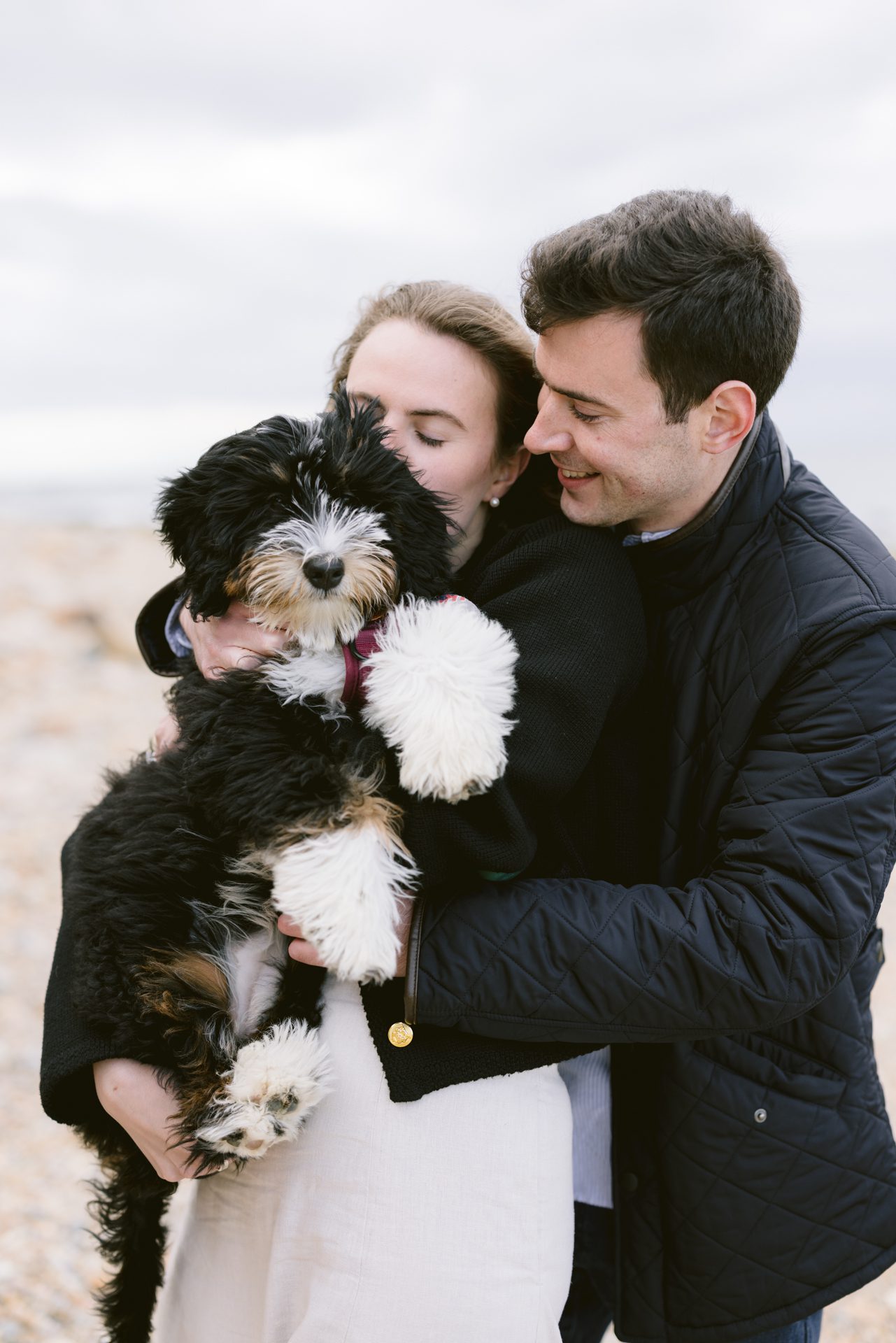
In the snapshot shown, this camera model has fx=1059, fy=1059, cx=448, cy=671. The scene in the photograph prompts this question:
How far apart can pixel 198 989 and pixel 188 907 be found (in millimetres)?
180

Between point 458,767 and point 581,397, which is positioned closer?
point 458,767

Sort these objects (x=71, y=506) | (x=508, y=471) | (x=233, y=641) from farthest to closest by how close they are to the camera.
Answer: (x=71, y=506) < (x=508, y=471) < (x=233, y=641)

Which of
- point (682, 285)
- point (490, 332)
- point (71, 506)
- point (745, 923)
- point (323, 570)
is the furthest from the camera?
point (71, 506)

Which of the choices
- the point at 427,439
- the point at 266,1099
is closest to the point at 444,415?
the point at 427,439

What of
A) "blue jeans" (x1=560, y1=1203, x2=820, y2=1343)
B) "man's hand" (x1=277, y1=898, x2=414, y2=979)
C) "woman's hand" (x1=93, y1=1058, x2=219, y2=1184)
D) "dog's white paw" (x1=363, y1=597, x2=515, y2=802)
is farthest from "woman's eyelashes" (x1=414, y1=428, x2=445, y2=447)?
"blue jeans" (x1=560, y1=1203, x2=820, y2=1343)

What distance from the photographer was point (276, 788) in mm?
2156

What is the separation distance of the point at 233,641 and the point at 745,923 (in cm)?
129

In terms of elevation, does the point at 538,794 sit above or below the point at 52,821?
above

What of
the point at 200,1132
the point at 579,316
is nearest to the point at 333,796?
the point at 200,1132

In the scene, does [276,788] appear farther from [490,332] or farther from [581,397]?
[490,332]

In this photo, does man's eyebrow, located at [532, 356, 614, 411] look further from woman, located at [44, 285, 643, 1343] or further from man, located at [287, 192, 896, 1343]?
woman, located at [44, 285, 643, 1343]

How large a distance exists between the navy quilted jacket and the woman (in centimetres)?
14

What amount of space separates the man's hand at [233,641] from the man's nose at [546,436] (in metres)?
0.78

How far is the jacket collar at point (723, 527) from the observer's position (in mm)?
2357
